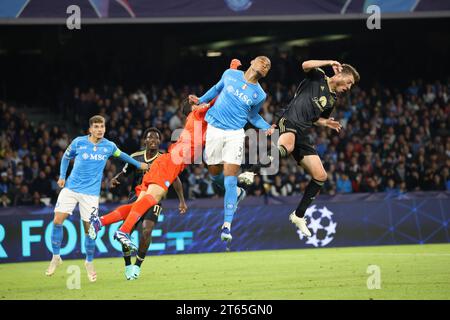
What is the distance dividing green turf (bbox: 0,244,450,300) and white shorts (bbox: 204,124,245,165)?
1.88 metres

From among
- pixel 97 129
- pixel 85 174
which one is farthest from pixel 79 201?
pixel 97 129

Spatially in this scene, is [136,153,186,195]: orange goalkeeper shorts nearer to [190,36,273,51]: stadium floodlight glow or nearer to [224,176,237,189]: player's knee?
[224,176,237,189]: player's knee

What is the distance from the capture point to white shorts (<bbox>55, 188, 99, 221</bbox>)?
13.5 m

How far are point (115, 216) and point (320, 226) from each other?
8.40 metres

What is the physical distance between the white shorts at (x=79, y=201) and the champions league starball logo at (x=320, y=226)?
7.37m

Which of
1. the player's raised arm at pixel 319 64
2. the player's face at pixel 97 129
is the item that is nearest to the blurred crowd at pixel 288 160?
the player's face at pixel 97 129

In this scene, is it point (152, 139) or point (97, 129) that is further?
point (152, 139)

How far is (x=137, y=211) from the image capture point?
1175 cm

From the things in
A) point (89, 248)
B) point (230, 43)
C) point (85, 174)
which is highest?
point (230, 43)

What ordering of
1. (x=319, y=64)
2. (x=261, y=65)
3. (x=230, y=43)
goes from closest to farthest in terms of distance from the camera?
1. (x=319, y=64)
2. (x=261, y=65)
3. (x=230, y=43)

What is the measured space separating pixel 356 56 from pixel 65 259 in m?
16.5

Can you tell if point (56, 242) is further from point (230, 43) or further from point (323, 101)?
point (230, 43)

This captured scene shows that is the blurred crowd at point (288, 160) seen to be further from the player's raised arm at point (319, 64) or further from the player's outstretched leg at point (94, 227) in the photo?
the player's raised arm at point (319, 64)

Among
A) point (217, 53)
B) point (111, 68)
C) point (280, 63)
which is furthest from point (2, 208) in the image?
point (217, 53)
